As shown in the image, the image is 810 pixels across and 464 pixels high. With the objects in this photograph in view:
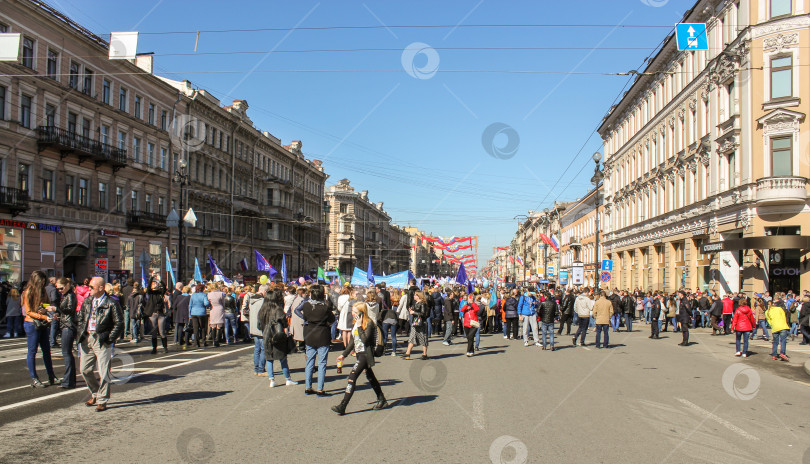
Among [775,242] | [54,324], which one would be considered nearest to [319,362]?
[54,324]

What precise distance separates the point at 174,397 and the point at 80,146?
27.8m

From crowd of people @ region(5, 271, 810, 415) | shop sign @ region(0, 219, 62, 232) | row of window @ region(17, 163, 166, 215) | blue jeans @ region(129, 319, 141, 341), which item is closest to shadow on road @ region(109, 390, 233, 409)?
crowd of people @ region(5, 271, 810, 415)

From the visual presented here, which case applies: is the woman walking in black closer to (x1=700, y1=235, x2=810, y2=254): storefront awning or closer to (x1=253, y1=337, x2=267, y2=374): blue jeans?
(x1=253, y1=337, x2=267, y2=374): blue jeans

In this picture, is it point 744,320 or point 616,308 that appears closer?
point 744,320

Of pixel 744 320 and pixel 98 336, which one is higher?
pixel 98 336

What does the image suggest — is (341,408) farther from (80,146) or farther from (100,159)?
(100,159)

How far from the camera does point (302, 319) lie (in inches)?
479

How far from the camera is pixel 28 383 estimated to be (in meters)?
10.6

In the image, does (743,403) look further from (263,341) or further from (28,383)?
(28,383)

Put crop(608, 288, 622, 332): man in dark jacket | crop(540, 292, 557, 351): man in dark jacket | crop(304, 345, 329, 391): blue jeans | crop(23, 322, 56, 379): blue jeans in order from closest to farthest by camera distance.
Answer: crop(304, 345, 329, 391): blue jeans → crop(23, 322, 56, 379): blue jeans → crop(540, 292, 557, 351): man in dark jacket → crop(608, 288, 622, 332): man in dark jacket

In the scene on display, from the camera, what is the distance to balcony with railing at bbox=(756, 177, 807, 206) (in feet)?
84.7

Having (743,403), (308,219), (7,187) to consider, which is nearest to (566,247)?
(308,219)

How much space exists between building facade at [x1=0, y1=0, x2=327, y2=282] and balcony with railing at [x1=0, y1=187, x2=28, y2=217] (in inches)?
2.5

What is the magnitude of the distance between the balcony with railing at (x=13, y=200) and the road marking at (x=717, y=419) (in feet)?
92.4
